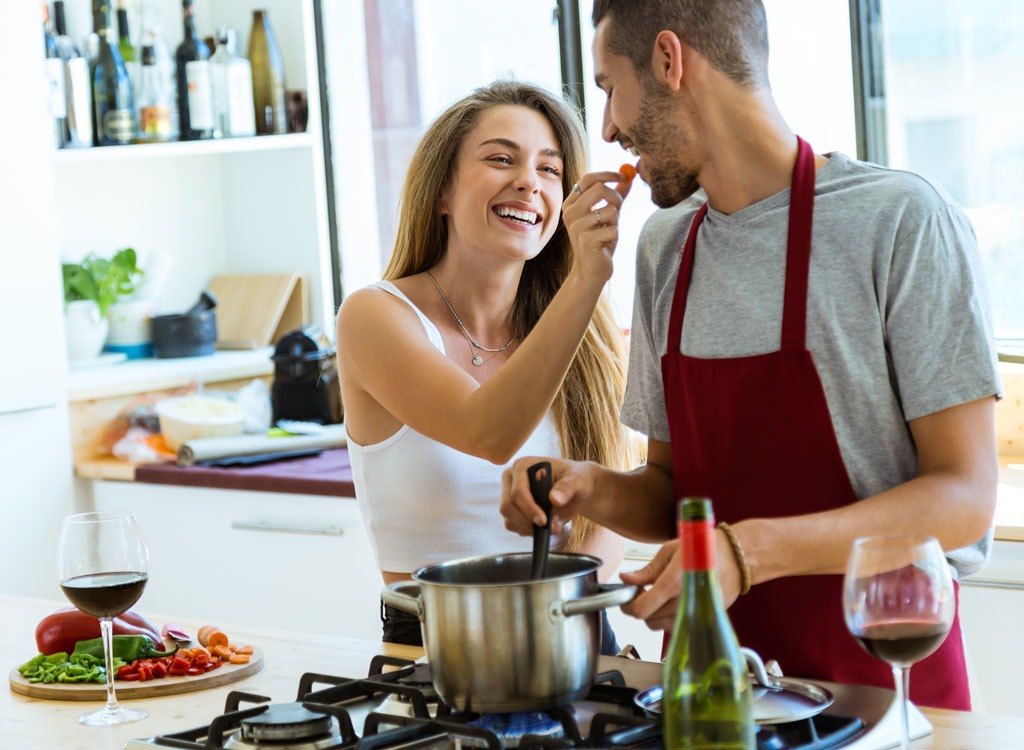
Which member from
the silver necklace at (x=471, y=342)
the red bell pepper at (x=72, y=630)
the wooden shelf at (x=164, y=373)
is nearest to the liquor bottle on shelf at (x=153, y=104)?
→ the wooden shelf at (x=164, y=373)

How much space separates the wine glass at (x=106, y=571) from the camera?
4.81 ft

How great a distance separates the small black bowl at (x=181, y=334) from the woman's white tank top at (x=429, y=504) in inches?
69.6

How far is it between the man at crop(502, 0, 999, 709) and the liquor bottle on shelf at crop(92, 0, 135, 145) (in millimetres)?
2209

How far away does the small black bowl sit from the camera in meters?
3.67

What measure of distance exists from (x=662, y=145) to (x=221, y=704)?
777 mm

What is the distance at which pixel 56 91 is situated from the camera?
11.3ft

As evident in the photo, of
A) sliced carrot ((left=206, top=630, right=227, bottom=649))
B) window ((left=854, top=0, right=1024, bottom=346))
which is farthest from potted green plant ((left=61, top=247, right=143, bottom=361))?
sliced carrot ((left=206, top=630, right=227, bottom=649))

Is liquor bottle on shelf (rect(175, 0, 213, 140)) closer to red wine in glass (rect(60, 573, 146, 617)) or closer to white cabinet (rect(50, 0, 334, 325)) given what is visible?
white cabinet (rect(50, 0, 334, 325))

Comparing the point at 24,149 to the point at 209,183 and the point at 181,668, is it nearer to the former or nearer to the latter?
the point at 209,183

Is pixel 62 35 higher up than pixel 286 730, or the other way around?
pixel 62 35

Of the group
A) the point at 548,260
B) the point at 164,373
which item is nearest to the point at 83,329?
the point at 164,373

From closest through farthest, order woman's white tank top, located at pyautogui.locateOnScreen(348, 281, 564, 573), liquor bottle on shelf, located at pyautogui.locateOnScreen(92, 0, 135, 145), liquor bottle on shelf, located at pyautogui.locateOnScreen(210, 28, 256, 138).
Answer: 1. woman's white tank top, located at pyautogui.locateOnScreen(348, 281, 564, 573)
2. liquor bottle on shelf, located at pyautogui.locateOnScreen(92, 0, 135, 145)
3. liquor bottle on shelf, located at pyautogui.locateOnScreen(210, 28, 256, 138)

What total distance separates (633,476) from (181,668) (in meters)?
0.57

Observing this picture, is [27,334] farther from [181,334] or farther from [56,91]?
[56,91]
